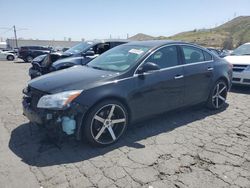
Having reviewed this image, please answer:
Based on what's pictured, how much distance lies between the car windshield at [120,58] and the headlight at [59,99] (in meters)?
1.00

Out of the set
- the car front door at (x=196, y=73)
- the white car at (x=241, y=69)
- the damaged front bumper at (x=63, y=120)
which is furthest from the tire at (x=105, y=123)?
the white car at (x=241, y=69)

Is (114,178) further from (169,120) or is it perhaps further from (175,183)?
(169,120)

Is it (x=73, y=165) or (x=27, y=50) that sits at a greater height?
(x=27, y=50)

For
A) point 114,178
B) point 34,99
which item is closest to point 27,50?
point 34,99

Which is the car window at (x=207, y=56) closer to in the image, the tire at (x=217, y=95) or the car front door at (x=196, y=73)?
the car front door at (x=196, y=73)

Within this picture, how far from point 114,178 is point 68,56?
646cm

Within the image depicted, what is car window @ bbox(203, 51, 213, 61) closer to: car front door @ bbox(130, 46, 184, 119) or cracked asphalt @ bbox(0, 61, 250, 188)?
car front door @ bbox(130, 46, 184, 119)

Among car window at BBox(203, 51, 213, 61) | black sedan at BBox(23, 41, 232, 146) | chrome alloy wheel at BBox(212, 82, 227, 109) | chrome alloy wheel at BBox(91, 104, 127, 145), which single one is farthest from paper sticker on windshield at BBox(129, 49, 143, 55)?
chrome alloy wheel at BBox(212, 82, 227, 109)

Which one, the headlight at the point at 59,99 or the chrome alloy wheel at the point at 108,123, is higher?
the headlight at the point at 59,99

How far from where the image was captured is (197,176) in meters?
3.03

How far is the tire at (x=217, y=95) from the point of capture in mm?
5488

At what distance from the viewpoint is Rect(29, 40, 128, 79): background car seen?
303 inches

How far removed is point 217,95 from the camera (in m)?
5.65


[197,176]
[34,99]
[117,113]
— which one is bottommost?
[197,176]
